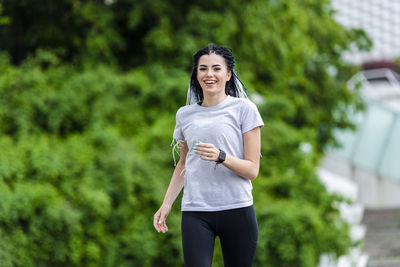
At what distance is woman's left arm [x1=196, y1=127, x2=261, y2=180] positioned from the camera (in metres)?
2.28

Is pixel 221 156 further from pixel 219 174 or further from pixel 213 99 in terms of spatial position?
pixel 213 99

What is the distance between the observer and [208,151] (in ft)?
7.48

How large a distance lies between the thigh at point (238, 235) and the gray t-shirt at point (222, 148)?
1.6 inches

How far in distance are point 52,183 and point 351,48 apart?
10.1 meters

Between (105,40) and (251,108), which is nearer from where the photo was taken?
(251,108)

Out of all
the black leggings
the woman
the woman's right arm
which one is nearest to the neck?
the woman

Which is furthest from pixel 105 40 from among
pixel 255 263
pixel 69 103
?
pixel 255 263

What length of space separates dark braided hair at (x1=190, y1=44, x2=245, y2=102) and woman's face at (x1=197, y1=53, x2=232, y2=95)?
0.08ft

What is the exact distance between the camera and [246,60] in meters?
9.98

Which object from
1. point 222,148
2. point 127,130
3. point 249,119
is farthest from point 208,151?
point 127,130

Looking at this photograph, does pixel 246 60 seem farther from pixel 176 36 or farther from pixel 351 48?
pixel 351 48

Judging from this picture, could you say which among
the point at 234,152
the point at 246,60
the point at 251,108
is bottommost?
the point at 234,152

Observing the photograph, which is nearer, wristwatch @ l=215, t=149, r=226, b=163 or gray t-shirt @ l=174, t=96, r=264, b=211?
wristwatch @ l=215, t=149, r=226, b=163

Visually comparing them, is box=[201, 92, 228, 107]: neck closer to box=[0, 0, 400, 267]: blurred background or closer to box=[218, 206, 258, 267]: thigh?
box=[218, 206, 258, 267]: thigh
